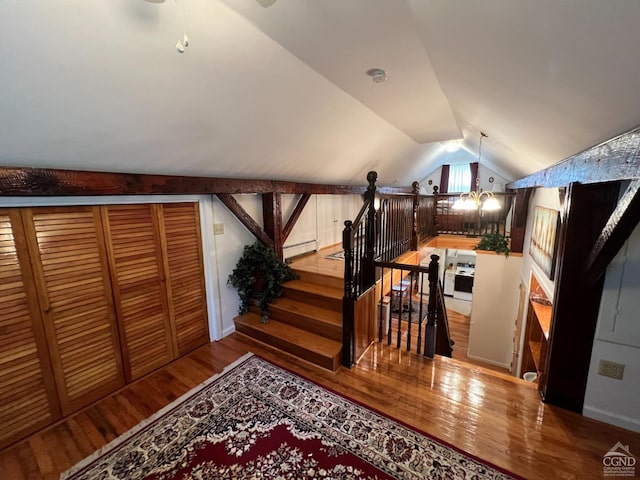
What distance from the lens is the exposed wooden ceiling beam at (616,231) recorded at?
1.28 meters

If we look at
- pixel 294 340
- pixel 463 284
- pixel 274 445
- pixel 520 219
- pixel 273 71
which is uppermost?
pixel 273 71

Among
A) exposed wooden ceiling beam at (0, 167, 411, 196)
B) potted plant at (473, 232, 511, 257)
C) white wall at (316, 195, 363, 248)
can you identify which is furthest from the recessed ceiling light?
potted plant at (473, 232, 511, 257)

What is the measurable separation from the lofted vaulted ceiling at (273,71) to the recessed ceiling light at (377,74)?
0.07m

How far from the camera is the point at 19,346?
6.58 ft

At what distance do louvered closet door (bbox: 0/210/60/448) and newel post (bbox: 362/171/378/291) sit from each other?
287 centimetres

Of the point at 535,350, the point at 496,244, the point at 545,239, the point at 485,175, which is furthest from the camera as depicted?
the point at 485,175

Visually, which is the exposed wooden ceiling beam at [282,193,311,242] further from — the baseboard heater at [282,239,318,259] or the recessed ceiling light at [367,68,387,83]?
the recessed ceiling light at [367,68,387,83]

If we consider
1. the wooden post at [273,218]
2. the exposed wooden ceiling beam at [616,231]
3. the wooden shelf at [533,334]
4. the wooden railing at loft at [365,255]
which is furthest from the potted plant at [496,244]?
the wooden post at [273,218]

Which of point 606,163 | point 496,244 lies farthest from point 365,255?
point 496,244

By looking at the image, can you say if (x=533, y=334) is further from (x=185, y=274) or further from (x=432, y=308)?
(x=185, y=274)

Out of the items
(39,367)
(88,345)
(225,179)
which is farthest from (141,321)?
(225,179)

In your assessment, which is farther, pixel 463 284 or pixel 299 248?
pixel 463 284

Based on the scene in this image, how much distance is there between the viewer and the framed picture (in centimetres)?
275

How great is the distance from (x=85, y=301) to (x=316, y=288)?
7.64 ft
